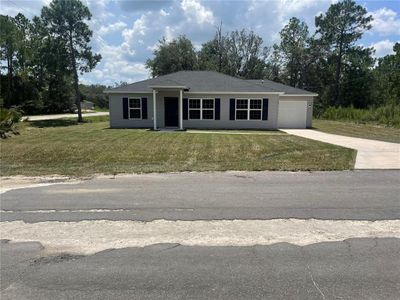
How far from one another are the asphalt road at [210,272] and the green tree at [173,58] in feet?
146

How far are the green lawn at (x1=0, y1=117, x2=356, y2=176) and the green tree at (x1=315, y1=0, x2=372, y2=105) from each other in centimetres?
4256

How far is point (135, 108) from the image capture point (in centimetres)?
2450

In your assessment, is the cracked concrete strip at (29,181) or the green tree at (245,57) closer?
the cracked concrete strip at (29,181)

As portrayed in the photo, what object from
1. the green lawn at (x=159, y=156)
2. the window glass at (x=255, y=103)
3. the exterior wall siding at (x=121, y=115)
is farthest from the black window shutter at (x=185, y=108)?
the green lawn at (x=159, y=156)

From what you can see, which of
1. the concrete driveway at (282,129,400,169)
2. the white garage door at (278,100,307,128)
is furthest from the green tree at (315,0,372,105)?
the concrete driveway at (282,129,400,169)

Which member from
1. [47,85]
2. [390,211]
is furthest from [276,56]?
[390,211]

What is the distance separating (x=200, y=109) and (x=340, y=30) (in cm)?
3708

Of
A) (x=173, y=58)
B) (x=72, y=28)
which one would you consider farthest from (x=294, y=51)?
(x=72, y=28)

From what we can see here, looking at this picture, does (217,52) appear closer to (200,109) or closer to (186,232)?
(200,109)

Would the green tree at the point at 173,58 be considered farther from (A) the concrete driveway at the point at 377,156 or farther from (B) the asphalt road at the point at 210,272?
(B) the asphalt road at the point at 210,272

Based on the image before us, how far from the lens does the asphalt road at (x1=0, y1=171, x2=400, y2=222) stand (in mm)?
5738

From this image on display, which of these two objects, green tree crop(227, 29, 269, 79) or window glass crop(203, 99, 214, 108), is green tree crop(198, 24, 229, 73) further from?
window glass crop(203, 99, 214, 108)

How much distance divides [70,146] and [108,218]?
9.21 meters

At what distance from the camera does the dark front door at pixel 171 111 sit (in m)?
24.6
